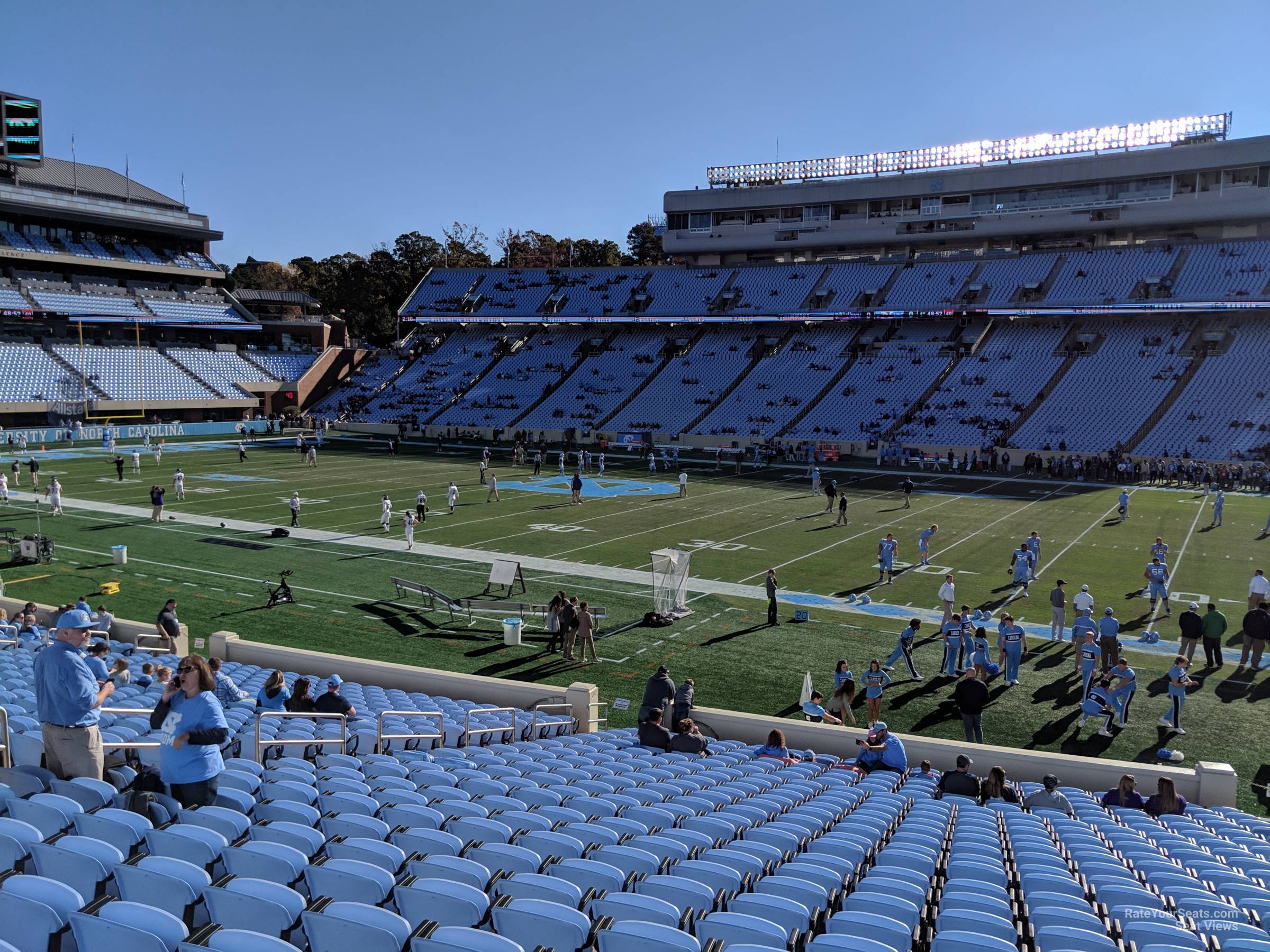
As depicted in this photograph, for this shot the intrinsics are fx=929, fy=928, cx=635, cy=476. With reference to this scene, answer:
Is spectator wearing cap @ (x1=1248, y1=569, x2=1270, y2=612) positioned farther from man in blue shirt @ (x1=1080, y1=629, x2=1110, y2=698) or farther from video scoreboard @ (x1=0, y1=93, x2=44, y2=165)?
video scoreboard @ (x1=0, y1=93, x2=44, y2=165)

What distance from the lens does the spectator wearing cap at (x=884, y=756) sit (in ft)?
38.0

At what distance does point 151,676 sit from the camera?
481 inches

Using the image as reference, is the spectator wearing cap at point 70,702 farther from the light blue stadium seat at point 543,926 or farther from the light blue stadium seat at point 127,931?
the light blue stadium seat at point 543,926

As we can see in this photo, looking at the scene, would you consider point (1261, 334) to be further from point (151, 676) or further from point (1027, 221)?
point (151, 676)

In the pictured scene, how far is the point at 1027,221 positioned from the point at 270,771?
71.9 metres

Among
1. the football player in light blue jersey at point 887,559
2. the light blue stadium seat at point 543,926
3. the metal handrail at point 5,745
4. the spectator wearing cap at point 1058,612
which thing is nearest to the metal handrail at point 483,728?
the metal handrail at point 5,745

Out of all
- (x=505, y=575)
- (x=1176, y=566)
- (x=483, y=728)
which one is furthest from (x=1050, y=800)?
(x=1176, y=566)

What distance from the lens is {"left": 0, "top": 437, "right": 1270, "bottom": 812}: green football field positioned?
16438 mm

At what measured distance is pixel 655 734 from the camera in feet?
39.9

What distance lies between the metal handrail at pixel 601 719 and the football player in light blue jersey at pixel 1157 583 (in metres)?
13.9

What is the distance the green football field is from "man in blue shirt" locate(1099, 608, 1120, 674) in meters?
0.67

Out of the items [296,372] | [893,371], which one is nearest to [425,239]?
[296,372]

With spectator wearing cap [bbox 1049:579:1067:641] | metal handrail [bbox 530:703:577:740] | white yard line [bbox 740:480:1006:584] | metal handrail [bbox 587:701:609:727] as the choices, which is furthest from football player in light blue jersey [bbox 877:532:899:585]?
metal handrail [bbox 530:703:577:740]

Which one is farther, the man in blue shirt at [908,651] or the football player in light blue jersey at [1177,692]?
the man in blue shirt at [908,651]
